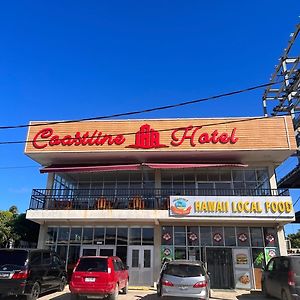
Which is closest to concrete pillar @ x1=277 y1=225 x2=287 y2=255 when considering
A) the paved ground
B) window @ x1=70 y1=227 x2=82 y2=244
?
the paved ground

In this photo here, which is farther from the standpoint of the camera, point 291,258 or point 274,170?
point 274,170

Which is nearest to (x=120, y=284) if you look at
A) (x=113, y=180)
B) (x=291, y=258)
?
(x=291, y=258)

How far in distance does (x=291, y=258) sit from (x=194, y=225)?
8.10 m

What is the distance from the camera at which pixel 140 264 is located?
65.2 feet

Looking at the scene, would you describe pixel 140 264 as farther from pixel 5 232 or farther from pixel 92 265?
pixel 5 232

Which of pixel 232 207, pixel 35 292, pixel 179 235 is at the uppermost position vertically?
pixel 232 207

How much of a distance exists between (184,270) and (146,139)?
1040cm

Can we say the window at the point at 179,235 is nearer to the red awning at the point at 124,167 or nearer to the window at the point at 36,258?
the red awning at the point at 124,167

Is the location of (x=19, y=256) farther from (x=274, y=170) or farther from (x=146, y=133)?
(x=274, y=170)

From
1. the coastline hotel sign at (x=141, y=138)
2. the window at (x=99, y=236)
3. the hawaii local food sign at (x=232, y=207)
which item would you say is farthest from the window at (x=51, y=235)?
the hawaii local food sign at (x=232, y=207)

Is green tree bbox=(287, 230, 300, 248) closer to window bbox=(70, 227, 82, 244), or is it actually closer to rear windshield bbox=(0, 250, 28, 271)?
window bbox=(70, 227, 82, 244)

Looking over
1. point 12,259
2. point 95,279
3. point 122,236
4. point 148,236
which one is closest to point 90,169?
point 122,236

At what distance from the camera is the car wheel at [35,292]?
12166 mm

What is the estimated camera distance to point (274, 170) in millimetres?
21531
